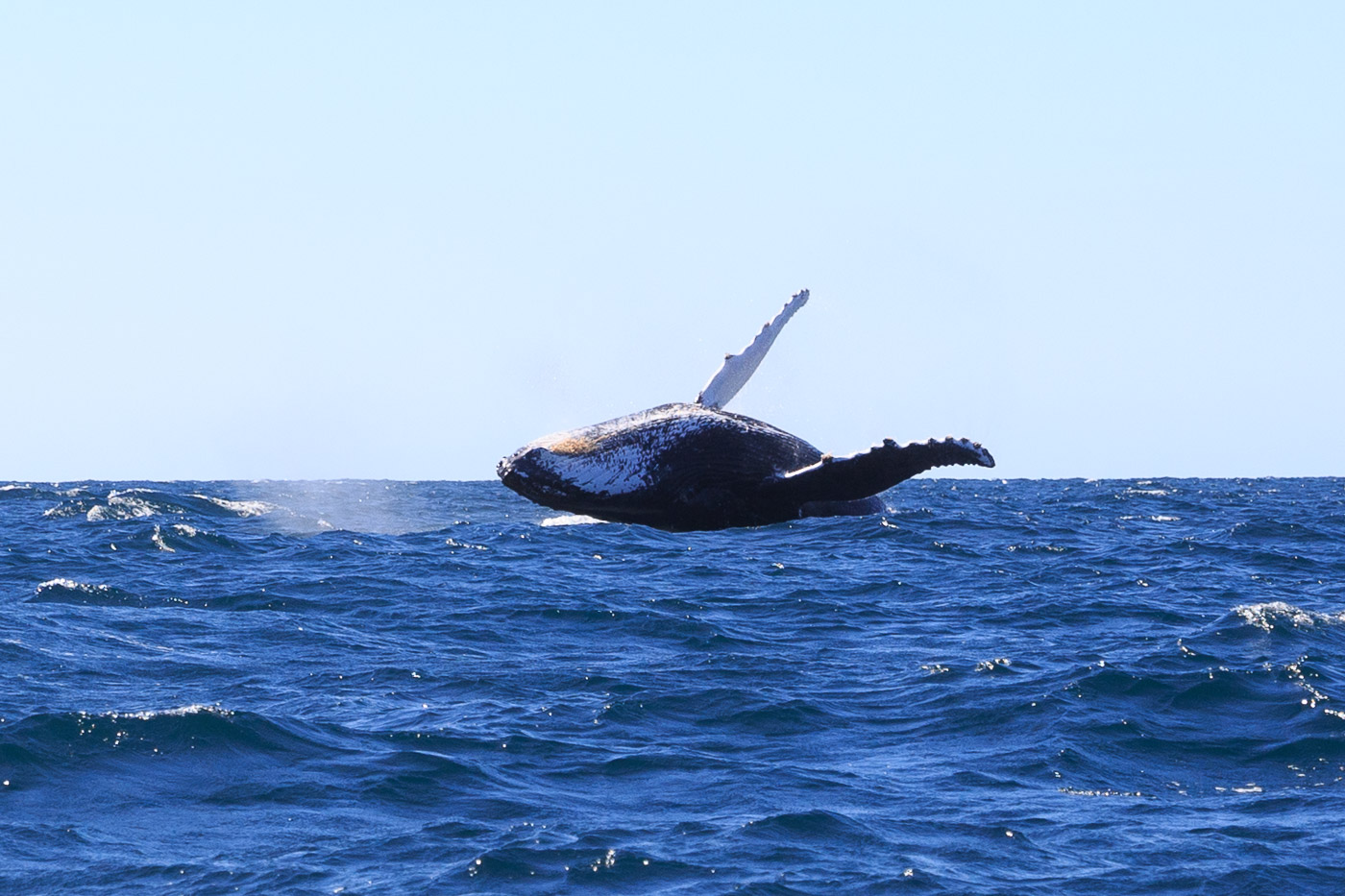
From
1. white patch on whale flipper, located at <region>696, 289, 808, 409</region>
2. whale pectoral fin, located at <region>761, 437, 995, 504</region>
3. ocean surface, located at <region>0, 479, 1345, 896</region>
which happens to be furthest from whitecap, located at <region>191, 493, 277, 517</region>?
whale pectoral fin, located at <region>761, 437, 995, 504</region>

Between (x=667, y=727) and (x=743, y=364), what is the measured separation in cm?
566

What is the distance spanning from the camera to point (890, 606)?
898 inches

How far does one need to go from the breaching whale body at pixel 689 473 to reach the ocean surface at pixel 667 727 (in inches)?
156

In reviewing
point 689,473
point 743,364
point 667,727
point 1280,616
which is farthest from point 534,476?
point 1280,616

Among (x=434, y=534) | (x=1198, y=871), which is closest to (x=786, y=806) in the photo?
(x=1198, y=871)

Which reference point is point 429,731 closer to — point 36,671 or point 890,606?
point 36,671

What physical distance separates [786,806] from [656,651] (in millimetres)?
6291

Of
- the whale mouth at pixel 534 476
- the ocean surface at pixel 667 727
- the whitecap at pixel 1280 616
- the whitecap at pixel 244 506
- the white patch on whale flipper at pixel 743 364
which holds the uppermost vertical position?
the white patch on whale flipper at pixel 743 364

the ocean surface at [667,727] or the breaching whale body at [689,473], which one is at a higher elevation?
the breaching whale body at [689,473]

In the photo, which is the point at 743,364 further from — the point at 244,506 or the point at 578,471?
the point at 244,506

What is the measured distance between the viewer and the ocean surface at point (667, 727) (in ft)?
38.2

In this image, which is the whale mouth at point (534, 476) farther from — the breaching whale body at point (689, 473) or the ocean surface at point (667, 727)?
the ocean surface at point (667, 727)

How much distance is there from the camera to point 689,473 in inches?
320

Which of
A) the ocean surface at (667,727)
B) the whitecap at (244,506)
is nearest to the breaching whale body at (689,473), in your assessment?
the ocean surface at (667,727)
